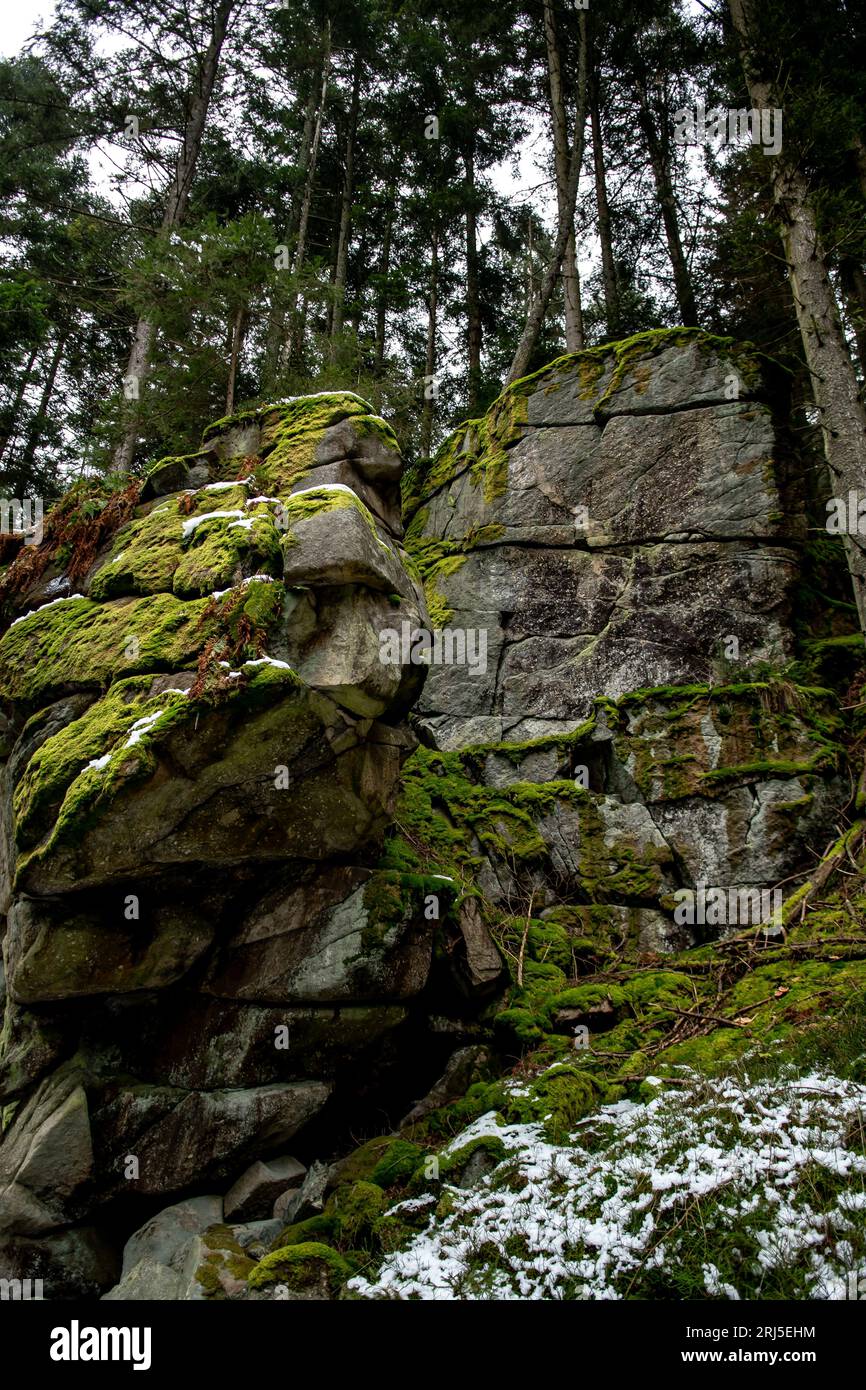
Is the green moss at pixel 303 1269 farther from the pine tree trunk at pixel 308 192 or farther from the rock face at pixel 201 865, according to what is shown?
the pine tree trunk at pixel 308 192

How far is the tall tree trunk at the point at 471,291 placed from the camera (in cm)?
2050

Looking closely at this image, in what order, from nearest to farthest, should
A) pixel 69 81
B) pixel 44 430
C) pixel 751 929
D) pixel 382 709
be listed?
pixel 382 709 < pixel 751 929 < pixel 69 81 < pixel 44 430

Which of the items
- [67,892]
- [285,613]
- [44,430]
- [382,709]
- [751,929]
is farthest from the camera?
[44,430]

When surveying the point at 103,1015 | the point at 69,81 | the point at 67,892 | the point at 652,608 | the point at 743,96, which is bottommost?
the point at 103,1015

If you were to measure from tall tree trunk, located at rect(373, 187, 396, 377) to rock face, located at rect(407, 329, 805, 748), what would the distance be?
10761mm

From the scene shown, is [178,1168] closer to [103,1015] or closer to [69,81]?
[103,1015]

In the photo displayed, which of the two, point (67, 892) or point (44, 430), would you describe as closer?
point (67, 892)

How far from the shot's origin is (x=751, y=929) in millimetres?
7824

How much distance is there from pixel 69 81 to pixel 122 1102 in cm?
2187

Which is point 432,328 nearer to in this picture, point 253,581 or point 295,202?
point 295,202

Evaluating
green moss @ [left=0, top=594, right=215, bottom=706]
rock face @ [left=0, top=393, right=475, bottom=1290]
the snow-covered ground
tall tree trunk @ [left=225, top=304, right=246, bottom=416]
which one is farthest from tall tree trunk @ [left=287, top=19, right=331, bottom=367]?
the snow-covered ground

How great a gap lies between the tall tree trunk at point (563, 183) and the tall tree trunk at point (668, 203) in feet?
10.8

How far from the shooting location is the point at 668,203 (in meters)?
19.1
